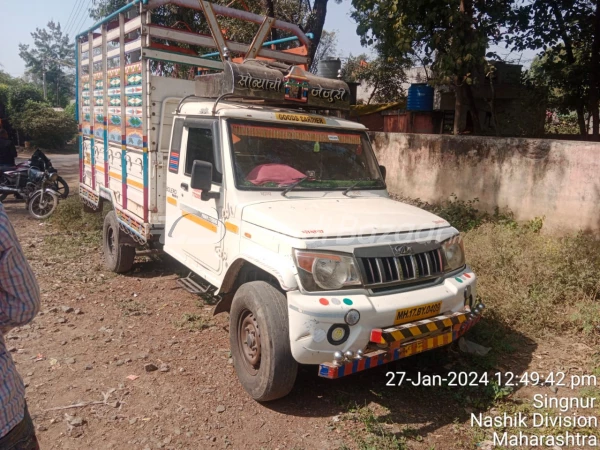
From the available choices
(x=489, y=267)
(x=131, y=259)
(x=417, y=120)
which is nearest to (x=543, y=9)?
(x=417, y=120)

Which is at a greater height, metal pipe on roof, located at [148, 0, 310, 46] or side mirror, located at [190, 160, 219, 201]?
metal pipe on roof, located at [148, 0, 310, 46]

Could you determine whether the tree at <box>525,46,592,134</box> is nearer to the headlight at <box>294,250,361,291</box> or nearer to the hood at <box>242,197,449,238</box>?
the hood at <box>242,197,449,238</box>

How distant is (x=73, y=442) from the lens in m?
3.03

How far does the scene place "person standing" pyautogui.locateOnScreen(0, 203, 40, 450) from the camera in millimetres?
1630

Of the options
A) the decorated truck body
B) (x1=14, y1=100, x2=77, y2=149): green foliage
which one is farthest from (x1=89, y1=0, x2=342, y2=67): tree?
(x1=14, y1=100, x2=77, y2=149): green foliage

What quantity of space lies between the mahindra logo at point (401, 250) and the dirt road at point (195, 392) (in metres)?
1.10

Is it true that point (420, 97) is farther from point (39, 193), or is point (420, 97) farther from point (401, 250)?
point (401, 250)

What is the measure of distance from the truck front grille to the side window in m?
1.50

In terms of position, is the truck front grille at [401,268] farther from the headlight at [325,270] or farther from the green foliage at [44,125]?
the green foliage at [44,125]

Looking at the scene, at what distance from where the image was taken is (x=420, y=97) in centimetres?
1222

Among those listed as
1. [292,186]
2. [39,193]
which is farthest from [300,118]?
[39,193]

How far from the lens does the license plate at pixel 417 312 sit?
311 centimetres

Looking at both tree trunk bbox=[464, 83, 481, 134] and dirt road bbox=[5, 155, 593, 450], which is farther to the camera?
tree trunk bbox=[464, 83, 481, 134]

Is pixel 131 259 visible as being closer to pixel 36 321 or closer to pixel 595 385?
pixel 36 321
